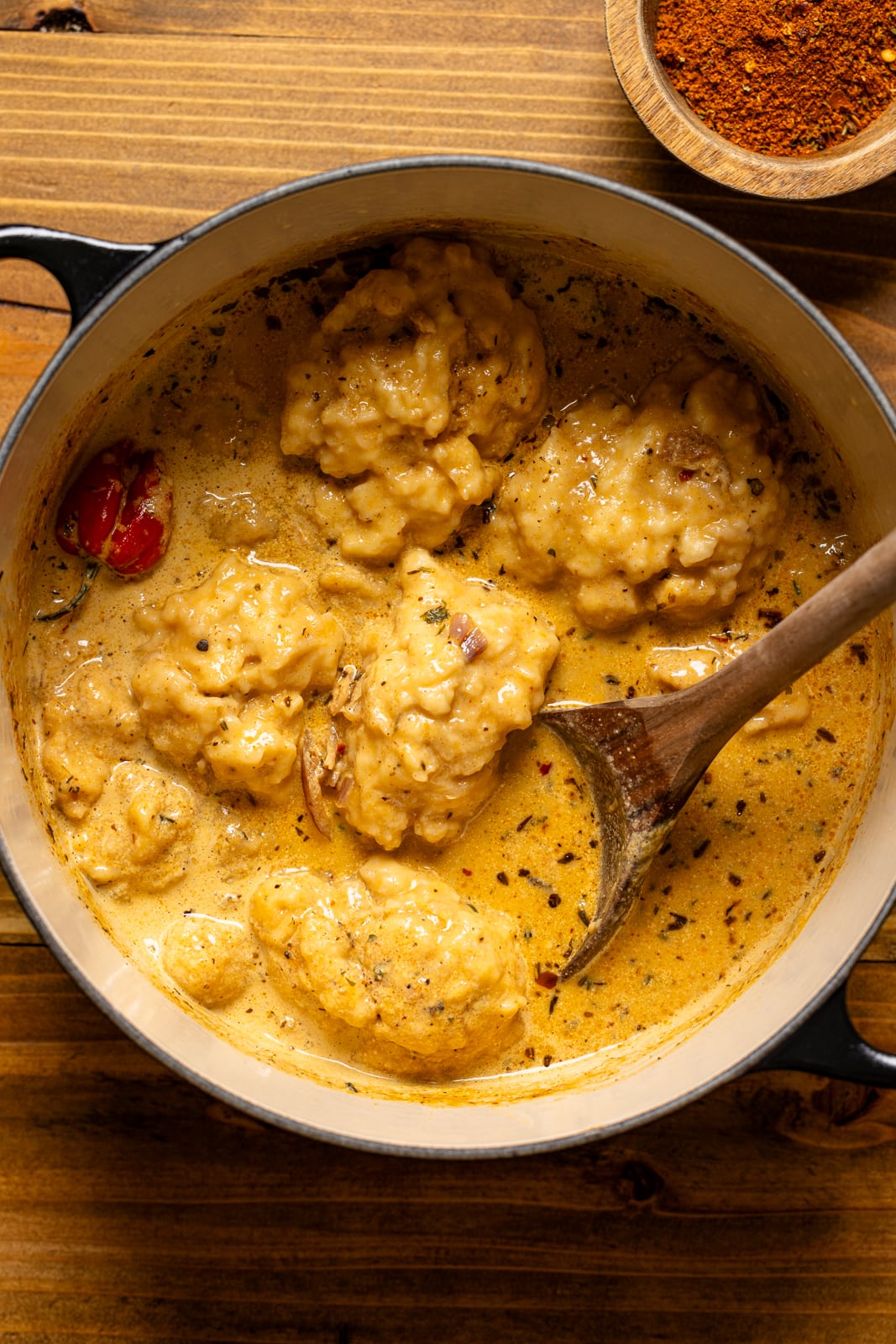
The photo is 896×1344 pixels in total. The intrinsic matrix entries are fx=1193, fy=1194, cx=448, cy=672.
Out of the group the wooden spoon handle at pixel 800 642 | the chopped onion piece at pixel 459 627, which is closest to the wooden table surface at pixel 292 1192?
the wooden spoon handle at pixel 800 642

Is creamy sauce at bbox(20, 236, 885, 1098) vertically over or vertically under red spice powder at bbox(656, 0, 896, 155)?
under

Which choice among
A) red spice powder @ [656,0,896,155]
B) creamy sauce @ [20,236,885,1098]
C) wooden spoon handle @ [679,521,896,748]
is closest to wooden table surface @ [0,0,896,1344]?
creamy sauce @ [20,236,885,1098]

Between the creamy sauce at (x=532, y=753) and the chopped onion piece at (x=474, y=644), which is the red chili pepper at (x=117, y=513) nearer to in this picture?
the creamy sauce at (x=532, y=753)

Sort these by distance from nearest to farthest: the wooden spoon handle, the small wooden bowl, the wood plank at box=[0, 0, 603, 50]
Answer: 1. the wooden spoon handle
2. the small wooden bowl
3. the wood plank at box=[0, 0, 603, 50]

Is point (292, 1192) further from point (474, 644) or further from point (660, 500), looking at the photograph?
point (660, 500)

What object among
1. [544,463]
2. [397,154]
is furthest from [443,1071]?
[397,154]

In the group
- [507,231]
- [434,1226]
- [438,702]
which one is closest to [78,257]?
[507,231]

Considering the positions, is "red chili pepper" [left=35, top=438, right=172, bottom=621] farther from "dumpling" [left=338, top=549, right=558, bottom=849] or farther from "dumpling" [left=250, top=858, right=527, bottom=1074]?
"dumpling" [left=250, top=858, right=527, bottom=1074]

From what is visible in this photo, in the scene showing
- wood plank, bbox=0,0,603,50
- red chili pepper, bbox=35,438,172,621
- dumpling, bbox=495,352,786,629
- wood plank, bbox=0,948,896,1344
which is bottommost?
wood plank, bbox=0,948,896,1344

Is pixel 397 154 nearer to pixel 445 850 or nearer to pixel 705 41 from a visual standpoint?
pixel 705 41
